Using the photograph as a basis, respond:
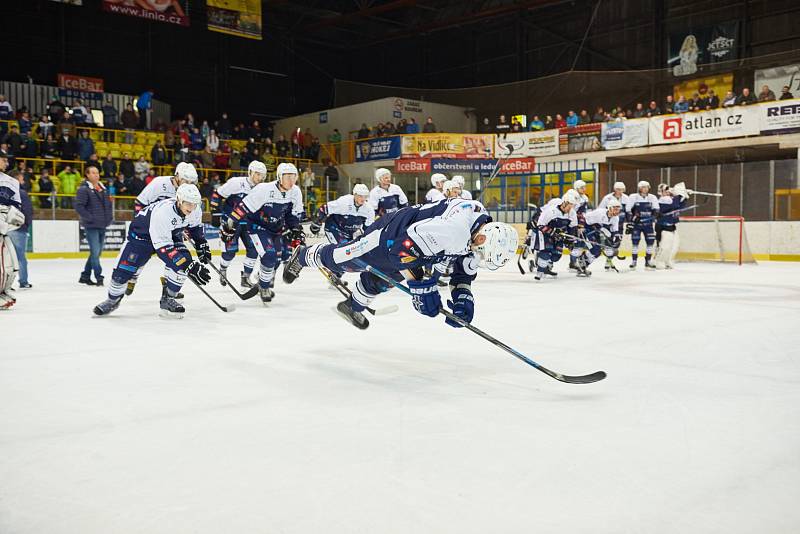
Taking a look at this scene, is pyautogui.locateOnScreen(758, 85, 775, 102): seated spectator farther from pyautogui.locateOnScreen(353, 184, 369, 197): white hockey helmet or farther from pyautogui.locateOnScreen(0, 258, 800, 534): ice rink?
pyautogui.locateOnScreen(0, 258, 800, 534): ice rink

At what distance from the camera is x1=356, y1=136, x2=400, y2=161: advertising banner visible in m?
20.9

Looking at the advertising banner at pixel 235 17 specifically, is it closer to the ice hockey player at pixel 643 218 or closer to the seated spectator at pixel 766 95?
the ice hockey player at pixel 643 218

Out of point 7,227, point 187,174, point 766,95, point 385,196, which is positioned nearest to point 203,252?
point 187,174

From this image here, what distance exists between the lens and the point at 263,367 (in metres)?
3.80

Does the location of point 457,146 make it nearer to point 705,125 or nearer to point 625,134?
point 625,134

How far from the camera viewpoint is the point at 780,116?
15.1m

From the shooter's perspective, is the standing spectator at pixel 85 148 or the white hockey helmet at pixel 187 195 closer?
the white hockey helmet at pixel 187 195

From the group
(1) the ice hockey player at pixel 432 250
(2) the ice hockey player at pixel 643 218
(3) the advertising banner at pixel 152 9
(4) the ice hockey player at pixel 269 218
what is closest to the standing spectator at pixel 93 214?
(4) the ice hockey player at pixel 269 218

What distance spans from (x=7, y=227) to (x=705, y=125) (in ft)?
50.3

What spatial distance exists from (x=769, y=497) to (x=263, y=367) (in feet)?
8.54

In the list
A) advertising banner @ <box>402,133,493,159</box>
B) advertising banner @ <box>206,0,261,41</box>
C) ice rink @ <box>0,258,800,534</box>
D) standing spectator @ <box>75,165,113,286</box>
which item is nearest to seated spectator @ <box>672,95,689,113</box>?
advertising banner @ <box>402,133,493,159</box>

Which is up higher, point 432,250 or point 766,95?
point 766,95

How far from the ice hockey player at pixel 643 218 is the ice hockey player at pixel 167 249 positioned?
26.6 ft

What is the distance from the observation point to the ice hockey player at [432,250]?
11.8 feet
